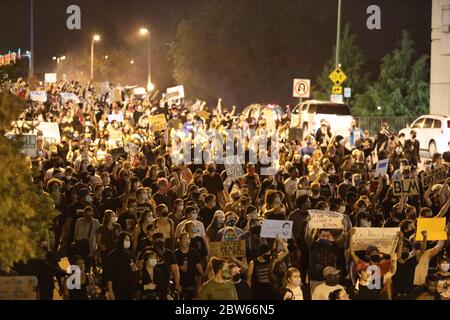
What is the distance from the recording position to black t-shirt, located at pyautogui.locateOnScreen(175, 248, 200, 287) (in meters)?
11.8

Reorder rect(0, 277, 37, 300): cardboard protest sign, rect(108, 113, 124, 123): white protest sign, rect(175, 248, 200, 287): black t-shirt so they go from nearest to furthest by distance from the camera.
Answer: rect(0, 277, 37, 300): cardboard protest sign < rect(175, 248, 200, 287): black t-shirt < rect(108, 113, 124, 123): white protest sign

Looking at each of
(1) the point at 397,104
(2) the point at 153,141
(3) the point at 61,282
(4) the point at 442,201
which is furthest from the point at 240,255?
(1) the point at 397,104

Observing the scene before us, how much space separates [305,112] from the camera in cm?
3688

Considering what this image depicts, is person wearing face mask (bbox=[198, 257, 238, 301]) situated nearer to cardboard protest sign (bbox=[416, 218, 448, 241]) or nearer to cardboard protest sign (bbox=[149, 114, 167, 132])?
Result: cardboard protest sign (bbox=[416, 218, 448, 241])

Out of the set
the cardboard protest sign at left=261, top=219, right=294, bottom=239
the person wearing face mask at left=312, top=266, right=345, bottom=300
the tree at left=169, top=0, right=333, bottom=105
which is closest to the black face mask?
the cardboard protest sign at left=261, top=219, right=294, bottom=239

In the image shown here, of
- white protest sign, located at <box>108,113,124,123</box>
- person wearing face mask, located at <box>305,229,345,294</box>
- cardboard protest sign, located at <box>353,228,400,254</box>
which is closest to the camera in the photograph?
person wearing face mask, located at <box>305,229,345,294</box>

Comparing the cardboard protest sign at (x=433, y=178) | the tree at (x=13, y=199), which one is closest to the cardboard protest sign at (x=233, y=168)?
the cardboard protest sign at (x=433, y=178)

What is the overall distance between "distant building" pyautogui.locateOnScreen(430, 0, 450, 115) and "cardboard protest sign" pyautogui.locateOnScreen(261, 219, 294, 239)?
28790 mm

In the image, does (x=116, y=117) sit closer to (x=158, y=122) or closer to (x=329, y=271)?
(x=158, y=122)

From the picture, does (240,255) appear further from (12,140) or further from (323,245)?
(12,140)

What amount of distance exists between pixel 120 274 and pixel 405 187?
5.83m

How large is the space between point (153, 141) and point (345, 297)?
1317 centimetres

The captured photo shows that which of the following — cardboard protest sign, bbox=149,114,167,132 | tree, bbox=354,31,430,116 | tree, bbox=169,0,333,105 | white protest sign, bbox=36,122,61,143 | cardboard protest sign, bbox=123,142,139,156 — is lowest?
cardboard protest sign, bbox=123,142,139,156

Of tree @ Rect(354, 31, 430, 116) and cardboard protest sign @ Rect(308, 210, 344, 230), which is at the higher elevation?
tree @ Rect(354, 31, 430, 116)
